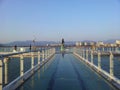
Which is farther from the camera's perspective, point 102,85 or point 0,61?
point 102,85

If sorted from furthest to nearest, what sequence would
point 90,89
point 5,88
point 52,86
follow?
point 52,86, point 90,89, point 5,88

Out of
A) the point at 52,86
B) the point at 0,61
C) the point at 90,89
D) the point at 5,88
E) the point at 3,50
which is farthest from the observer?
the point at 3,50

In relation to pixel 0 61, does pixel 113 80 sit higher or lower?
lower

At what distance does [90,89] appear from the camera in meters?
6.75

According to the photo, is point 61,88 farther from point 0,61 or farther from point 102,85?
point 0,61

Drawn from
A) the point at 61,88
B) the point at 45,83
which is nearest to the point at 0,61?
the point at 61,88

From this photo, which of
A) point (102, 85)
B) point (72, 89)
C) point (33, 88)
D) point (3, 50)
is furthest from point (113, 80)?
point (3, 50)

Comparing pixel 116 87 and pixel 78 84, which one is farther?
pixel 78 84

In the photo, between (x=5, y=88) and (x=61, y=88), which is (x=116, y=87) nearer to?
(x=61, y=88)

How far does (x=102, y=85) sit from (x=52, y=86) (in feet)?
4.52

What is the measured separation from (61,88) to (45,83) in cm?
83

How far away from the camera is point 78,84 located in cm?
762

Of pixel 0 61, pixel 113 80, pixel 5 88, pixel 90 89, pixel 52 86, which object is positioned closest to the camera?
pixel 0 61

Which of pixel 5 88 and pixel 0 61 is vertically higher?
pixel 0 61
